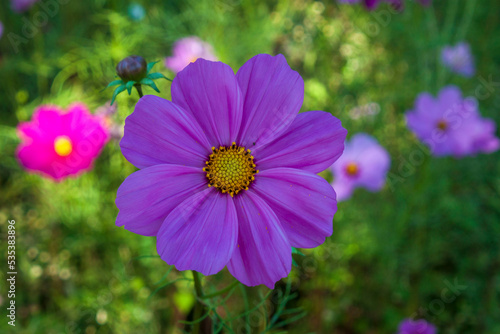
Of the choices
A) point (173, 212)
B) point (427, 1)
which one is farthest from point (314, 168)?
point (427, 1)

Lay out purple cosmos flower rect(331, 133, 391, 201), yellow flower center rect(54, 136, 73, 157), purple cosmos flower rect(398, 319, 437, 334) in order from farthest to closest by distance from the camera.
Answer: purple cosmos flower rect(331, 133, 391, 201)
yellow flower center rect(54, 136, 73, 157)
purple cosmos flower rect(398, 319, 437, 334)

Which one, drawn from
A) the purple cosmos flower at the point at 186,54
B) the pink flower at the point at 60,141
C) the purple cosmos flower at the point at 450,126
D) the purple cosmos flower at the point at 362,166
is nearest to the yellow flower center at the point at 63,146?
the pink flower at the point at 60,141

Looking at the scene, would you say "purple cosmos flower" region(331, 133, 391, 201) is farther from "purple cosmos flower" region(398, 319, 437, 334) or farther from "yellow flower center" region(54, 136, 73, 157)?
"yellow flower center" region(54, 136, 73, 157)

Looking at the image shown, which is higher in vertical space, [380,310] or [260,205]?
[260,205]

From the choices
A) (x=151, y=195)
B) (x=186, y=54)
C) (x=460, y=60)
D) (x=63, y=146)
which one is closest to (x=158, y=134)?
(x=151, y=195)

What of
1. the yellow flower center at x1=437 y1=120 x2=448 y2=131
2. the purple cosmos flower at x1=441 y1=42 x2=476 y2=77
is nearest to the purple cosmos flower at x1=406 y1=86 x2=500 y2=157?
the yellow flower center at x1=437 y1=120 x2=448 y2=131

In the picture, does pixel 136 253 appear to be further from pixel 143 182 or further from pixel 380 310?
pixel 143 182
